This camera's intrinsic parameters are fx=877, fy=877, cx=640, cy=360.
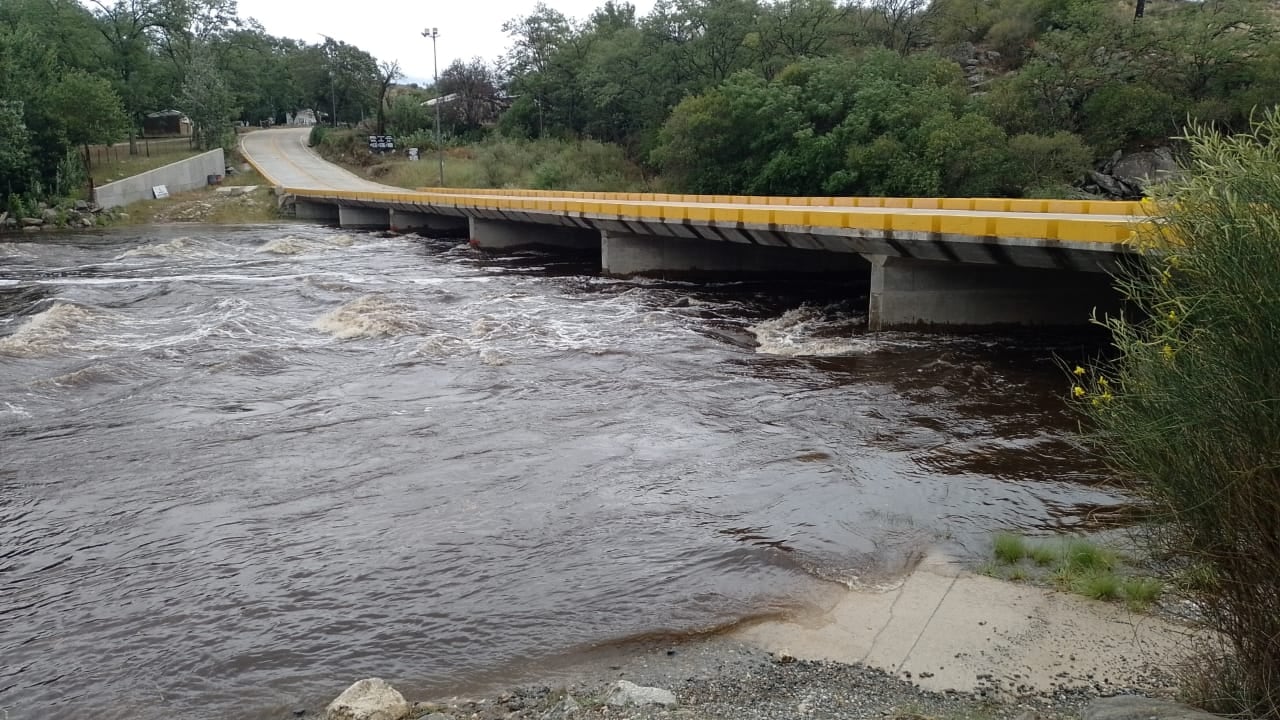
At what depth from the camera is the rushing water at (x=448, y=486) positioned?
6609mm

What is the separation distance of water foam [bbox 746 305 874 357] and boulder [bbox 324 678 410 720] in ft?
37.8

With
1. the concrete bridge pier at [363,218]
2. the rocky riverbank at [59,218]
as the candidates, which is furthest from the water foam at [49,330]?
the rocky riverbank at [59,218]

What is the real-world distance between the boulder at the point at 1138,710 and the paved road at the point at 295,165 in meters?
51.6

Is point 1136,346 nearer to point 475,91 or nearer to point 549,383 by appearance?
point 549,383

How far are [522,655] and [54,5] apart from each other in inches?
3308

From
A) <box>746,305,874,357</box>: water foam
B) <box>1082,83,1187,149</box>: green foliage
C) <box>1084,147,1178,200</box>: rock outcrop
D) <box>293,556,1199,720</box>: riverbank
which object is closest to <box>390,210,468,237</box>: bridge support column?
<box>746,305,874,357</box>: water foam

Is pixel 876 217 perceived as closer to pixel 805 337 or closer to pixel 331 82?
pixel 805 337

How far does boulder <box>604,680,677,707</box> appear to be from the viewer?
537 cm

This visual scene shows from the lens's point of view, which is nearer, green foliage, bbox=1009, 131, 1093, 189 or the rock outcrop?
green foliage, bbox=1009, 131, 1093, 189

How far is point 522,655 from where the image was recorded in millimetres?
6344

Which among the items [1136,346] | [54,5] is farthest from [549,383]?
[54,5]

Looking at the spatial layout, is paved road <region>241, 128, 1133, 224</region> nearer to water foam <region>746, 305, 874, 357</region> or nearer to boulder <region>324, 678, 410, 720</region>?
water foam <region>746, 305, 874, 357</region>

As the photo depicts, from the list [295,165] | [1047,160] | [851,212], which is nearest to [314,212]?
[295,165]

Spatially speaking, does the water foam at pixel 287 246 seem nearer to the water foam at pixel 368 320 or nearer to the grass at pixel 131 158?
the water foam at pixel 368 320
